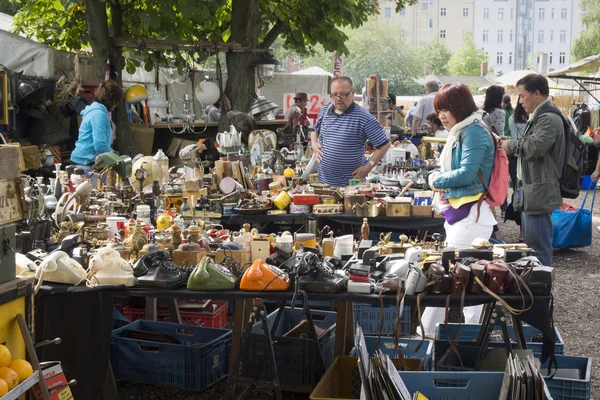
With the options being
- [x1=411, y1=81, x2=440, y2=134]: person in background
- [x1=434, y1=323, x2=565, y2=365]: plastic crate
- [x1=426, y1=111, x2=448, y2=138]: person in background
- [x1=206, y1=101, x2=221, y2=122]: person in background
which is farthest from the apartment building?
[x1=434, y1=323, x2=565, y2=365]: plastic crate

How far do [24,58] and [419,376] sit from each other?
30.5 feet

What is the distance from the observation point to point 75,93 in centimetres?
1127

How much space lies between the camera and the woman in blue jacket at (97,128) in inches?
260

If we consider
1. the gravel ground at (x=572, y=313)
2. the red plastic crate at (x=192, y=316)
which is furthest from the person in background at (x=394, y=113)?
the red plastic crate at (x=192, y=316)

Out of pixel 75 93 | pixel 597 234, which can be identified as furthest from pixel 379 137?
pixel 75 93

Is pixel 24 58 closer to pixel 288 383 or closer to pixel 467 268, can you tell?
pixel 288 383

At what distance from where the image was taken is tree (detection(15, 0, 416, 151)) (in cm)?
1002

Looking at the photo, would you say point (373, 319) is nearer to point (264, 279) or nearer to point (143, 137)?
point (264, 279)

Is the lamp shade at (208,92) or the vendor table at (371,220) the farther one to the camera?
the lamp shade at (208,92)

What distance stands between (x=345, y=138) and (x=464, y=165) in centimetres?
217

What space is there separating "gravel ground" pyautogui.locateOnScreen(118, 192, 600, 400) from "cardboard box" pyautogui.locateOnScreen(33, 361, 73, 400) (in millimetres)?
1033

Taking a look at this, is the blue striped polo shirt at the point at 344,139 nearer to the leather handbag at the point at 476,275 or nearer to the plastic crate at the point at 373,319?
the plastic crate at the point at 373,319

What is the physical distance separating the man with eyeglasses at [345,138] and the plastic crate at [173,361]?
8.31ft

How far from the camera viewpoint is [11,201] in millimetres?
2982
